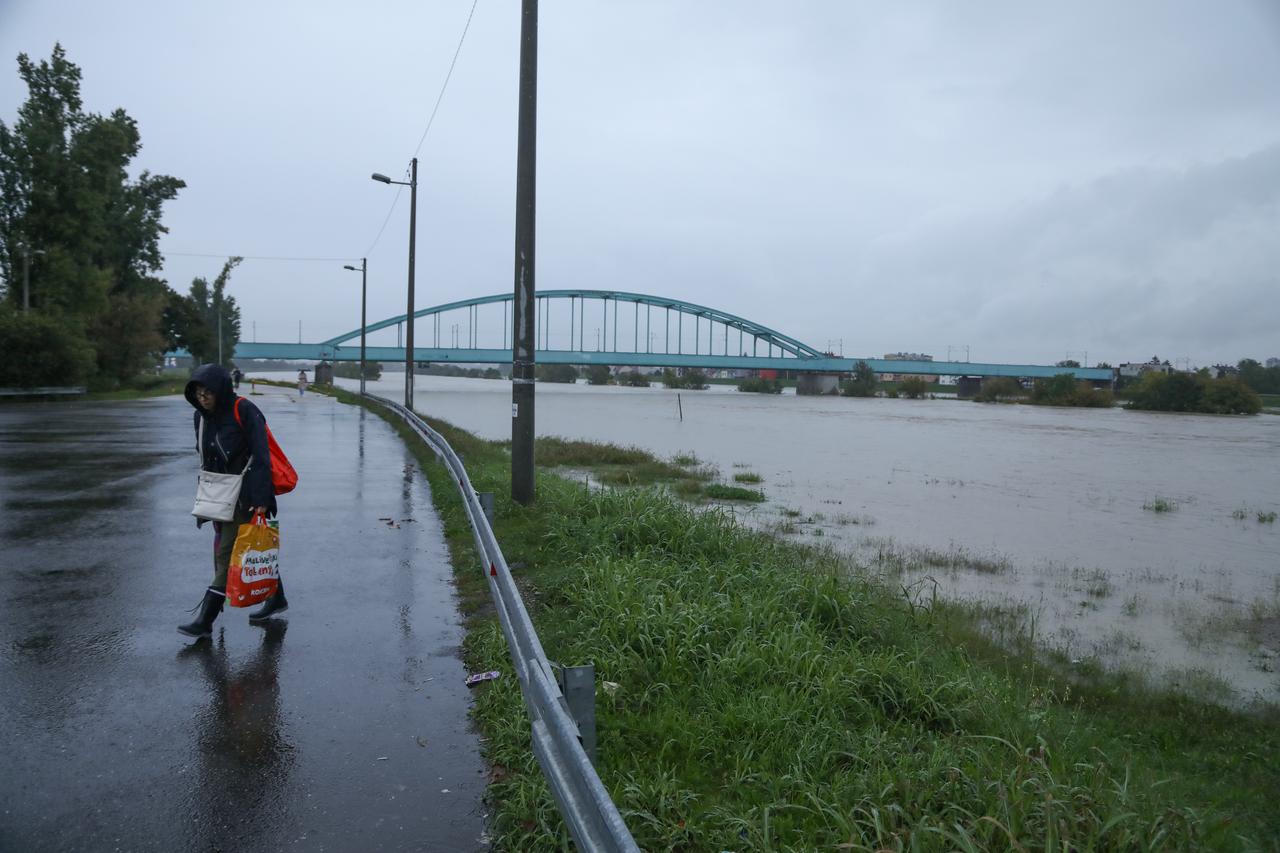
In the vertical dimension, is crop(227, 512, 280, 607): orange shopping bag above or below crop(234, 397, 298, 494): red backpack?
below

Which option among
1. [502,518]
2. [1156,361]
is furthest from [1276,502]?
[1156,361]

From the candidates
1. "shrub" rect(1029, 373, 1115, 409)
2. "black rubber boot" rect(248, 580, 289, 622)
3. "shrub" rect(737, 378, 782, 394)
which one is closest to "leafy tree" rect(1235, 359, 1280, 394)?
"shrub" rect(1029, 373, 1115, 409)

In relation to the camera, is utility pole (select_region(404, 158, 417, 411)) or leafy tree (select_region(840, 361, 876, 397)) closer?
utility pole (select_region(404, 158, 417, 411))

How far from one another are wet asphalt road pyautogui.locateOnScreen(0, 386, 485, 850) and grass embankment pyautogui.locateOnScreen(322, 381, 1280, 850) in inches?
13.6

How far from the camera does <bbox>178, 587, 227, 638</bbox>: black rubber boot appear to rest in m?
5.57

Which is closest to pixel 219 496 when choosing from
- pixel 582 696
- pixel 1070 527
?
pixel 582 696

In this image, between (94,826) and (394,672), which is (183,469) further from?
(94,826)

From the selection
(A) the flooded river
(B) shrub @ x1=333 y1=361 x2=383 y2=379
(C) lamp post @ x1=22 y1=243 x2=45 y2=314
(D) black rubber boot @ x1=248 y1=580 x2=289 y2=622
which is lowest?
(A) the flooded river

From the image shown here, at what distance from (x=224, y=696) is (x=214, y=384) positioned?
1.98 meters

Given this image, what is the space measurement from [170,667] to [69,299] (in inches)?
1525

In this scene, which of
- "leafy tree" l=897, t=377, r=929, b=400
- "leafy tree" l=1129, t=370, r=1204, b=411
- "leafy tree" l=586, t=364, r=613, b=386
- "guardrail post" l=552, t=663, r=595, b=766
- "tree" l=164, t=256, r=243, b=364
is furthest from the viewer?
"leafy tree" l=586, t=364, r=613, b=386

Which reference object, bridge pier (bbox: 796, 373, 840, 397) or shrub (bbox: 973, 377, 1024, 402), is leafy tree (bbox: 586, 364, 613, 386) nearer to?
bridge pier (bbox: 796, 373, 840, 397)

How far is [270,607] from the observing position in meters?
6.11

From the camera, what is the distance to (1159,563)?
12125 mm
